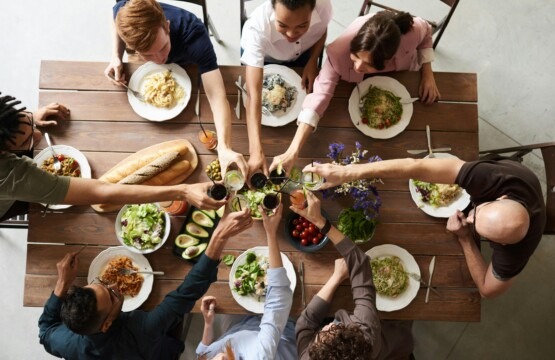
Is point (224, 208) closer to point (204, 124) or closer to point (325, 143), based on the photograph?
point (204, 124)

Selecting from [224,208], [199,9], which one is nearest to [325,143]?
[224,208]

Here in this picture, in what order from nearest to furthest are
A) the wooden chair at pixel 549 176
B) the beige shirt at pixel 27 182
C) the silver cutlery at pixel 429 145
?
the beige shirt at pixel 27 182 → the silver cutlery at pixel 429 145 → the wooden chair at pixel 549 176

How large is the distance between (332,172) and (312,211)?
0.22 m

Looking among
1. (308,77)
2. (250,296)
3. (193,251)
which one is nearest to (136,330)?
(193,251)

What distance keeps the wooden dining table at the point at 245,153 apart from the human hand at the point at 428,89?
0.05 metres

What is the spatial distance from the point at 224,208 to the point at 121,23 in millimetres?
1043

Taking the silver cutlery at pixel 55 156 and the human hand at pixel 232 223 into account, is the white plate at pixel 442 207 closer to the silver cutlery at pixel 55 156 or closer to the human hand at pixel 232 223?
the human hand at pixel 232 223

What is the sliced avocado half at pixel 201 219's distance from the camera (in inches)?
89.4

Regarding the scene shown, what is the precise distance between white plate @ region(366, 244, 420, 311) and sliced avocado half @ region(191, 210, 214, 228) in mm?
857

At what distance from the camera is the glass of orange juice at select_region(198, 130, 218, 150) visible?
2.32 meters

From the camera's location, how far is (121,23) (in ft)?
6.72

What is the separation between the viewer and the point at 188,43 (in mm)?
2355

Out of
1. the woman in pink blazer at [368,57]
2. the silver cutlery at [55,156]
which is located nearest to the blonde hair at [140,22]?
the silver cutlery at [55,156]

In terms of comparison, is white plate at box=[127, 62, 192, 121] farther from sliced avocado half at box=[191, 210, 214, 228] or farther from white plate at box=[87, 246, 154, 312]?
white plate at box=[87, 246, 154, 312]
